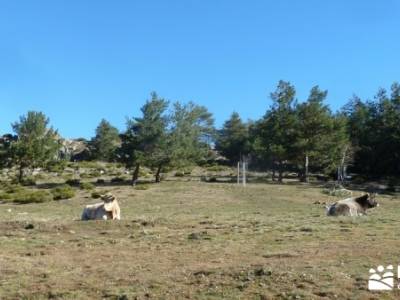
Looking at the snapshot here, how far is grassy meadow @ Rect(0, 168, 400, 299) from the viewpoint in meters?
9.46

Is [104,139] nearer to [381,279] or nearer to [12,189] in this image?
[12,189]

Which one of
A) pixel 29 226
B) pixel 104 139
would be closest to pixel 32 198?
pixel 29 226

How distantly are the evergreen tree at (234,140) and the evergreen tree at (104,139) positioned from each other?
762 inches

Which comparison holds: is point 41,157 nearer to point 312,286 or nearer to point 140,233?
point 140,233

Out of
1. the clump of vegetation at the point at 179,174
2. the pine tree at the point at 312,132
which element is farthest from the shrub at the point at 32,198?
the clump of vegetation at the point at 179,174

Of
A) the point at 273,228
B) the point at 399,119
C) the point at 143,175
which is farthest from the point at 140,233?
the point at 399,119

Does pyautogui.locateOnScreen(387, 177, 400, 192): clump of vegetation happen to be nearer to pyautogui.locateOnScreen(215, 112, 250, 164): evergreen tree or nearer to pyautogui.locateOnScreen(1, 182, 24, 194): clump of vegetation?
pyautogui.locateOnScreen(215, 112, 250, 164): evergreen tree

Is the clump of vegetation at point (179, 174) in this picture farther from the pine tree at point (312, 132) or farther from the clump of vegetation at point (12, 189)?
the clump of vegetation at point (12, 189)

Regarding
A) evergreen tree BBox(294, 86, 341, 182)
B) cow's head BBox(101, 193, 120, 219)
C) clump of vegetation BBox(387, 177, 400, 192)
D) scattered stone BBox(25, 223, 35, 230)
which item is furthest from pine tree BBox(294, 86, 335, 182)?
scattered stone BBox(25, 223, 35, 230)

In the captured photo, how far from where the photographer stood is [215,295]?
916 cm

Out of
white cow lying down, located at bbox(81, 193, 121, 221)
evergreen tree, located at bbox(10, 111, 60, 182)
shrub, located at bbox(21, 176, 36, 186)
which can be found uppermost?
evergreen tree, located at bbox(10, 111, 60, 182)

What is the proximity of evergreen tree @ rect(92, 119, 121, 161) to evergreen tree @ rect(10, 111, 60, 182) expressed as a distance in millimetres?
32467

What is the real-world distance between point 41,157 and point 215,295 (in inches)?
2188

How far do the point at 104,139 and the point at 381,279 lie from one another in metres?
92.8
